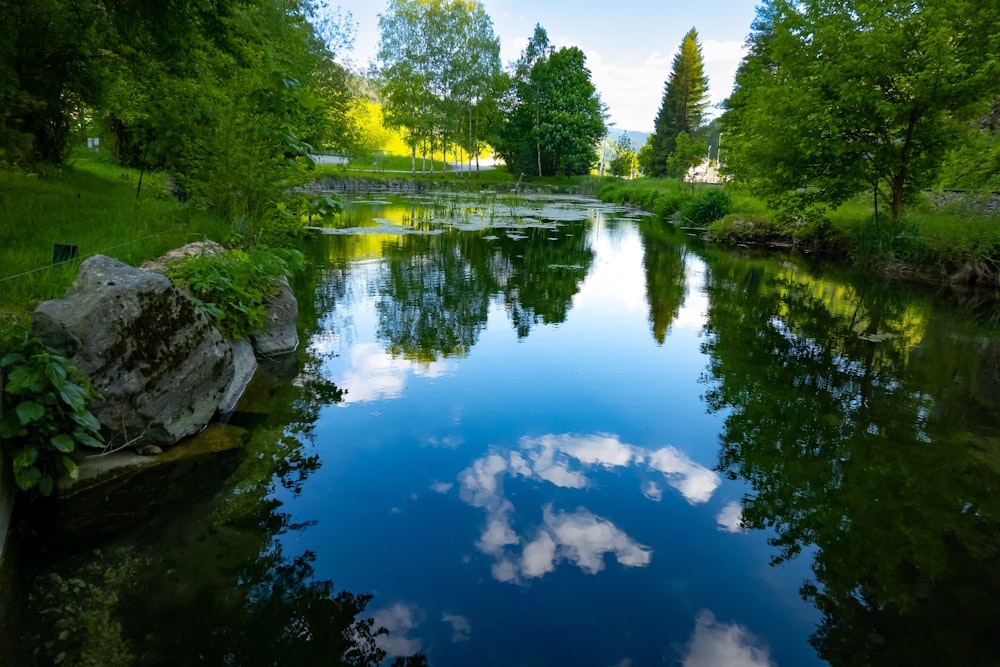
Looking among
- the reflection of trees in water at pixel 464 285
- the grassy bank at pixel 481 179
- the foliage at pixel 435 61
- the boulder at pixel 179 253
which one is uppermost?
the foliage at pixel 435 61

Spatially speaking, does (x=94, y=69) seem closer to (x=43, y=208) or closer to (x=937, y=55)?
(x=43, y=208)

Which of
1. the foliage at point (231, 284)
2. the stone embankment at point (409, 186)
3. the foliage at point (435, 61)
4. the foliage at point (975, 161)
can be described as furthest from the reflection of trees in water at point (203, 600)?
the foliage at point (435, 61)

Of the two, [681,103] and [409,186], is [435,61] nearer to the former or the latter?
[409,186]

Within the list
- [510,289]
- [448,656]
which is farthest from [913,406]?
[510,289]

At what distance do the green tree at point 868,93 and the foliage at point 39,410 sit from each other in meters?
16.6

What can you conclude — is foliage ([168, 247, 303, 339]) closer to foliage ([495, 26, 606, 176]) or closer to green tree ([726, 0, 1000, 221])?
green tree ([726, 0, 1000, 221])

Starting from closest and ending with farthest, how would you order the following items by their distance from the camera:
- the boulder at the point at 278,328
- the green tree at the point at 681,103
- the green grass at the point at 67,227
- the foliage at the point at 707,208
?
the green grass at the point at 67,227 < the boulder at the point at 278,328 < the foliage at the point at 707,208 < the green tree at the point at 681,103

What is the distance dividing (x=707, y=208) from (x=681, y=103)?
1759 inches

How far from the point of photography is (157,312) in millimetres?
4559

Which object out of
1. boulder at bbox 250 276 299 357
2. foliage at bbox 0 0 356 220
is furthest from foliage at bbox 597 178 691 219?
boulder at bbox 250 276 299 357

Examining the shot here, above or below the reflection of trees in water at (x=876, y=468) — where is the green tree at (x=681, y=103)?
above

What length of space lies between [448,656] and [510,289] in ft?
30.2

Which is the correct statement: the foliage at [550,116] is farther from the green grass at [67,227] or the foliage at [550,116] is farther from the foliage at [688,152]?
the green grass at [67,227]

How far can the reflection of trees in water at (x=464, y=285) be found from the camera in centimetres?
842
